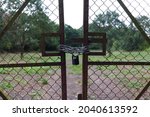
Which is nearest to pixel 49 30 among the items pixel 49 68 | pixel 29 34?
pixel 29 34

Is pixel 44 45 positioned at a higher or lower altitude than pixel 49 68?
higher

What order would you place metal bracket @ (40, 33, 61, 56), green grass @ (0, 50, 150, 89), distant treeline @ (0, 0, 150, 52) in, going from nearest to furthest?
1. metal bracket @ (40, 33, 61, 56)
2. distant treeline @ (0, 0, 150, 52)
3. green grass @ (0, 50, 150, 89)

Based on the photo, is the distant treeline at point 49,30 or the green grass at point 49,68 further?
the green grass at point 49,68

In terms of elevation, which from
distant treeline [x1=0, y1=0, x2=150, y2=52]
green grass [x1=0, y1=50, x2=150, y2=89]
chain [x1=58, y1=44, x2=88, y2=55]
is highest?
distant treeline [x1=0, y1=0, x2=150, y2=52]

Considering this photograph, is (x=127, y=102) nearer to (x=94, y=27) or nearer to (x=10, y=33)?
(x=94, y=27)

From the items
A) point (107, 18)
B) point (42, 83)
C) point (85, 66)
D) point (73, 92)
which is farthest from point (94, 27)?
point (42, 83)

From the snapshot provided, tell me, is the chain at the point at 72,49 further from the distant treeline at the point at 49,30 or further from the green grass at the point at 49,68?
the green grass at the point at 49,68

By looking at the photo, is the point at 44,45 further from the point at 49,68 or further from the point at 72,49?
the point at 49,68

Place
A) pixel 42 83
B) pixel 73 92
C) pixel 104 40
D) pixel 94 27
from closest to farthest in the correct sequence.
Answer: pixel 104 40, pixel 94 27, pixel 73 92, pixel 42 83

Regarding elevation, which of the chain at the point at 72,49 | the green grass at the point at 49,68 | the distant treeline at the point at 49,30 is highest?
the distant treeline at the point at 49,30

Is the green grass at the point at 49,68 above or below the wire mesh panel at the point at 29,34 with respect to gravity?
below

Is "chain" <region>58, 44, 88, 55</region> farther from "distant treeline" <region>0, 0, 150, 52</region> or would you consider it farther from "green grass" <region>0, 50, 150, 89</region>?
"green grass" <region>0, 50, 150, 89</region>

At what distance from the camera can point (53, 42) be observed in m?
2.22

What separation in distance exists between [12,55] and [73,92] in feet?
5.21
